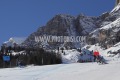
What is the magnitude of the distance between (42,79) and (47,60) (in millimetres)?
107493

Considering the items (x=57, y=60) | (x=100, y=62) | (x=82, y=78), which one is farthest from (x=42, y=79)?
(x=57, y=60)

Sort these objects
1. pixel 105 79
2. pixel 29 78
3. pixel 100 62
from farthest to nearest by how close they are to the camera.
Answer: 1. pixel 100 62
2. pixel 29 78
3. pixel 105 79

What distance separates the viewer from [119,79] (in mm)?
18656

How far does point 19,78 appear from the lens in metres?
26.4

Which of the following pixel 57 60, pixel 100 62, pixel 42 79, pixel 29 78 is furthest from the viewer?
pixel 57 60

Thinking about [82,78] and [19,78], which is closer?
[82,78]

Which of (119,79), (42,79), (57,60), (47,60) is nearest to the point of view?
(119,79)

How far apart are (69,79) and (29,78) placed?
4.18 metres

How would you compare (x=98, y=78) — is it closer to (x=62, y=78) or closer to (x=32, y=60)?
(x=62, y=78)

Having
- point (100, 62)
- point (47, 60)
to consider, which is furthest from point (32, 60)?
point (100, 62)

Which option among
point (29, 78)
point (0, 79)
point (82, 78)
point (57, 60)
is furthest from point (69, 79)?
point (57, 60)

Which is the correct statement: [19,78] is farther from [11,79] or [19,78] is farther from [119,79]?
[119,79]

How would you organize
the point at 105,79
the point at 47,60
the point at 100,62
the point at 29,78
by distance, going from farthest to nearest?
the point at 47,60 < the point at 100,62 < the point at 29,78 < the point at 105,79

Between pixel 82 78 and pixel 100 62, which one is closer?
pixel 82 78
